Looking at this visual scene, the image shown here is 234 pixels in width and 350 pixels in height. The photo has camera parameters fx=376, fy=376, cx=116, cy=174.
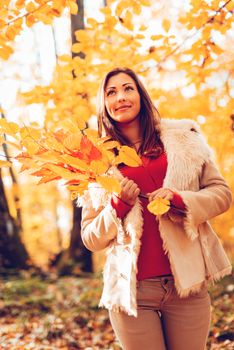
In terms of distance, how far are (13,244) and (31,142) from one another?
216 inches

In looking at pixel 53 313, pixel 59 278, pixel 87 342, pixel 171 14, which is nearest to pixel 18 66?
pixel 171 14

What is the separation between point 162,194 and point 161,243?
30cm

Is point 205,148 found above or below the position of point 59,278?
above

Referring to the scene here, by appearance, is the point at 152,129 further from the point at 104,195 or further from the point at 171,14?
the point at 171,14

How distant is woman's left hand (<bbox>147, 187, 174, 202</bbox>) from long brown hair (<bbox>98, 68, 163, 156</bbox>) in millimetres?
372

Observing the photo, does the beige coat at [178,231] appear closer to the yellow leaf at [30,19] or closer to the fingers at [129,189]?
the fingers at [129,189]

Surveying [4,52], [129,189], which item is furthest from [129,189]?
[4,52]

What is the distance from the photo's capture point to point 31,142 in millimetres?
1531

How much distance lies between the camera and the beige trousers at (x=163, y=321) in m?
1.77

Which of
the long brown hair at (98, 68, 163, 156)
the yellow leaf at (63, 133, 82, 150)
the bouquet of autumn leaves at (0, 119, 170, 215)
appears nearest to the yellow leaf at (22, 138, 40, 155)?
the bouquet of autumn leaves at (0, 119, 170, 215)

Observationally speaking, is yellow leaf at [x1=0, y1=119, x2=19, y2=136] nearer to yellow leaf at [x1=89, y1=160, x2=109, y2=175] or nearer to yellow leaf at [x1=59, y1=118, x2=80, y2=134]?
yellow leaf at [x1=59, y1=118, x2=80, y2=134]

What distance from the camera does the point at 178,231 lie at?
1.88m

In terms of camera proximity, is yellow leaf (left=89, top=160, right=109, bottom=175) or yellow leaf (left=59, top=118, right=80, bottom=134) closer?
yellow leaf (left=89, top=160, right=109, bottom=175)

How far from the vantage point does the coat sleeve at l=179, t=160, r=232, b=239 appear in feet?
6.04
